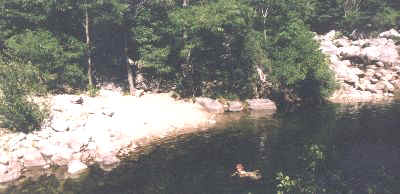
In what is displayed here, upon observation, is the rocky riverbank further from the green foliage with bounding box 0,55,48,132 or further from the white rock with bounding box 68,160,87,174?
the green foliage with bounding box 0,55,48,132

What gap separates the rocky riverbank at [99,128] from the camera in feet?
125

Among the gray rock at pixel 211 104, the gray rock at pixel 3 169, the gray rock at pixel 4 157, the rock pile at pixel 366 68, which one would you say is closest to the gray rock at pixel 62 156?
the gray rock at pixel 4 157

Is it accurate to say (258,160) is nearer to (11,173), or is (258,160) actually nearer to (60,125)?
(60,125)

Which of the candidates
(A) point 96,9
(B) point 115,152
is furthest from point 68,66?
(B) point 115,152

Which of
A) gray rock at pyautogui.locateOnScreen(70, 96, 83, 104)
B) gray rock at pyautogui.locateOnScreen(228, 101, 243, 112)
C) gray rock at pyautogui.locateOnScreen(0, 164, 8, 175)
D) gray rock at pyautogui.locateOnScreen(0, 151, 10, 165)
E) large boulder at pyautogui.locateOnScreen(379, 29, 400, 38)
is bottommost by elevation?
gray rock at pyautogui.locateOnScreen(0, 164, 8, 175)

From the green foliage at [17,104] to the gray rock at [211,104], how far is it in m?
24.0

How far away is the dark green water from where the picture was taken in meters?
30.3

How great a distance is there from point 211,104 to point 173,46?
507 inches

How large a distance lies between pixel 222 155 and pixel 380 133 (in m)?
19.7

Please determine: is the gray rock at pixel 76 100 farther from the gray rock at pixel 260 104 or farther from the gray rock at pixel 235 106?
the gray rock at pixel 260 104

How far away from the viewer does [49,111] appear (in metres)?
45.6

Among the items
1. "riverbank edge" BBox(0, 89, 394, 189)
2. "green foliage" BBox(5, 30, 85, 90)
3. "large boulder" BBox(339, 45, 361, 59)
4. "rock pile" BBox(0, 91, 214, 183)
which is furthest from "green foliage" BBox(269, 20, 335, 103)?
"green foliage" BBox(5, 30, 85, 90)

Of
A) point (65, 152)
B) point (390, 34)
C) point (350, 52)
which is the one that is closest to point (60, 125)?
point (65, 152)

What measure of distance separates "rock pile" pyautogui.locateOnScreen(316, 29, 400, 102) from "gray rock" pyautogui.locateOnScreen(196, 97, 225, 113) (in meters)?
21.0
